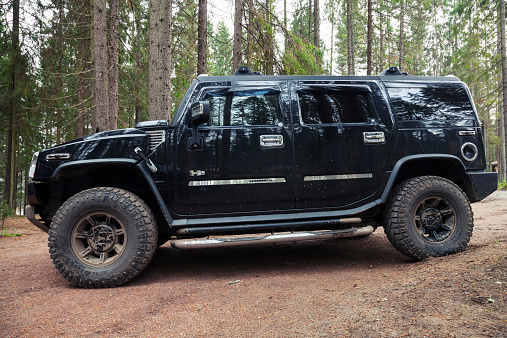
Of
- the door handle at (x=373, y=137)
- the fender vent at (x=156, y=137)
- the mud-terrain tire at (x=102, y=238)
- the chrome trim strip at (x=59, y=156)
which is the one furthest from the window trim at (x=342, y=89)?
A: the chrome trim strip at (x=59, y=156)

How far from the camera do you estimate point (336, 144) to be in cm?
412

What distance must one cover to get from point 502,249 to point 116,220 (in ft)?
14.0

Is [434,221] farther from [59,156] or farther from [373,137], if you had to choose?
[59,156]

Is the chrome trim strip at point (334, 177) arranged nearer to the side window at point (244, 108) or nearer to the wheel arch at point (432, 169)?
the wheel arch at point (432, 169)

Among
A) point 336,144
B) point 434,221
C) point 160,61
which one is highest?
point 160,61

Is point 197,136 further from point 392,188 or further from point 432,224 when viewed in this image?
point 432,224

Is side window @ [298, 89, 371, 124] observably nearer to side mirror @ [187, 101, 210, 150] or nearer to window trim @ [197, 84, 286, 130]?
window trim @ [197, 84, 286, 130]

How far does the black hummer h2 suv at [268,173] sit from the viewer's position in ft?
12.4

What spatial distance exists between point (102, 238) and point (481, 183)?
15.1 feet

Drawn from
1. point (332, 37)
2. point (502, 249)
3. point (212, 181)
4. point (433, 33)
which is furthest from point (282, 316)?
point (433, 33)

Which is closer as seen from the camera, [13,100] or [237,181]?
[237,181]

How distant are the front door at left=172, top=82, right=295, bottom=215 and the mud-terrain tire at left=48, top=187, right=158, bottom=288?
1.56 ft

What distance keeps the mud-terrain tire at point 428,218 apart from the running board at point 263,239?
378mm

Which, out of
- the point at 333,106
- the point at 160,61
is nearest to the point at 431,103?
the point at 333,106
